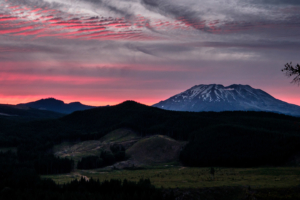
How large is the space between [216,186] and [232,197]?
28.2 feet

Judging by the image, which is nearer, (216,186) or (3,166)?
(216,186)

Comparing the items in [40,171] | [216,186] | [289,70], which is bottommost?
[40,171]

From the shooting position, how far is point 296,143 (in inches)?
7800

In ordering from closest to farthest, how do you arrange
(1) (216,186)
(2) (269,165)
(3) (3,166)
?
1. (1) (216,186)
2. (3) (3,166)
3. (2) (269,165)

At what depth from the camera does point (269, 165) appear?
184375 millimetres

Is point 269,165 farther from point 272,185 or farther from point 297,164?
point 272,185

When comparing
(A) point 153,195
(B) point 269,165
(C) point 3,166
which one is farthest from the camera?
(B) point 269,165

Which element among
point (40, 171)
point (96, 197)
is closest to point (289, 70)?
point (96, 197)

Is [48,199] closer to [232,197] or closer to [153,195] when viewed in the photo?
[153,195]

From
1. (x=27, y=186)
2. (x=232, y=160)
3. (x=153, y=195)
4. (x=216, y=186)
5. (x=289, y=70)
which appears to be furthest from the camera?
(x=232, y=160)

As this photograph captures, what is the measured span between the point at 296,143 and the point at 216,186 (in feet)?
385

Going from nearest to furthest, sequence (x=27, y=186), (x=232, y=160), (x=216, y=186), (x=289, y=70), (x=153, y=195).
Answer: (x=289, y=70)
(x=153, y=195)
(x=216, y=186)
(x=27, y=186)
(x=232, y=160)

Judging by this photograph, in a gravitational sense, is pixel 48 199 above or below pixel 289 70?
below

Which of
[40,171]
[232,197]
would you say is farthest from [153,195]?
[40,171]
